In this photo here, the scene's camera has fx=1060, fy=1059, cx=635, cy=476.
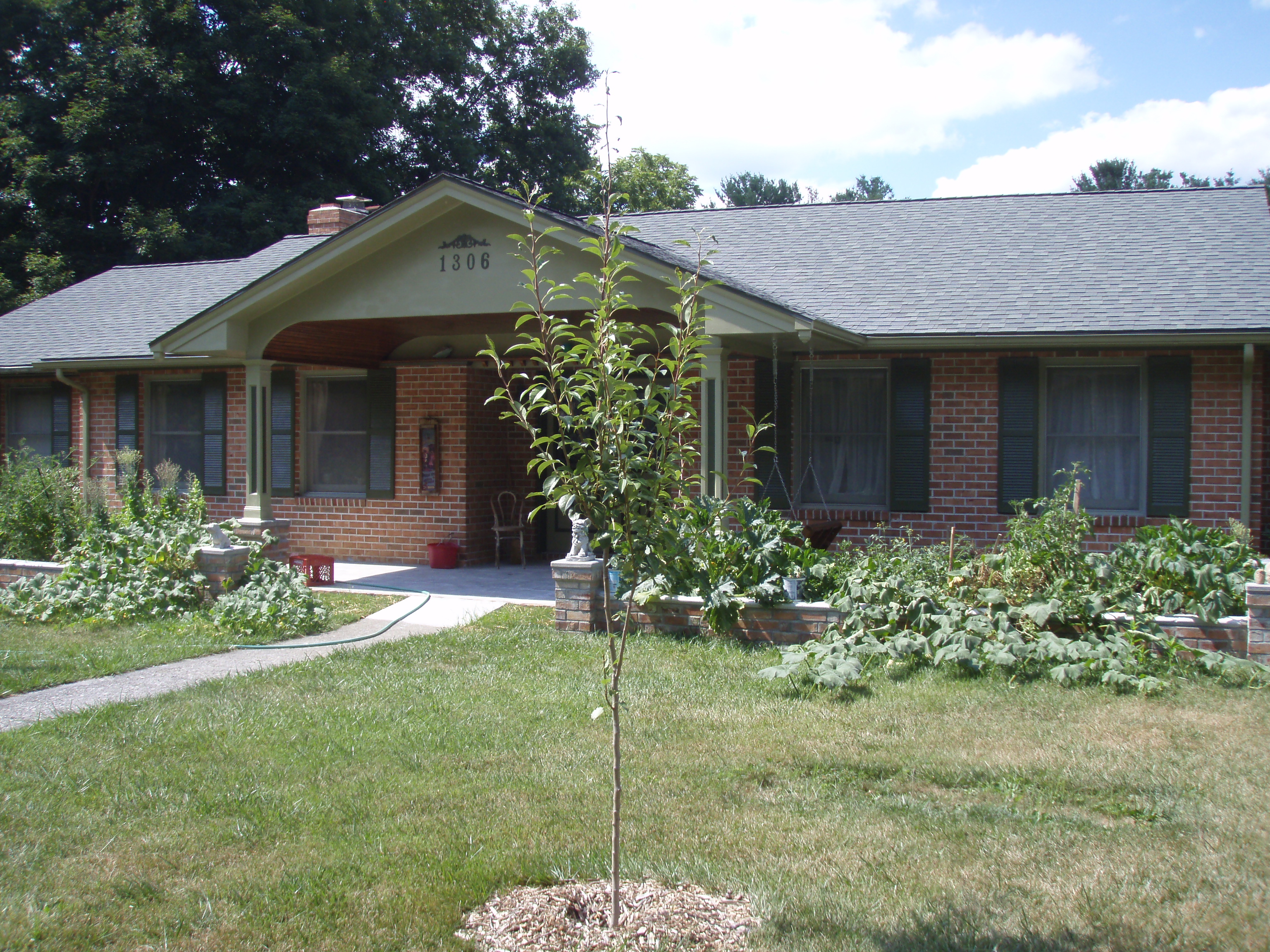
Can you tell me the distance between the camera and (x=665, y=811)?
4551mm

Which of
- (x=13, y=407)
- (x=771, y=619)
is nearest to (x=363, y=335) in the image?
(x=13, y=407)

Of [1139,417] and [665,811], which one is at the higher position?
[1139,417]

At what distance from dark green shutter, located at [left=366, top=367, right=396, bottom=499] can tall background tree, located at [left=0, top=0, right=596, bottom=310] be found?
1394 cm

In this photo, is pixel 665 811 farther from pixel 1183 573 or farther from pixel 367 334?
pixel 367 334

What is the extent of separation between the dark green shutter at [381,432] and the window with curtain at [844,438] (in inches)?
194

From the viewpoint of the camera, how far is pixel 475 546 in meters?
12.7

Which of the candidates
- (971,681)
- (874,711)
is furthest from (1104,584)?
(874,711)

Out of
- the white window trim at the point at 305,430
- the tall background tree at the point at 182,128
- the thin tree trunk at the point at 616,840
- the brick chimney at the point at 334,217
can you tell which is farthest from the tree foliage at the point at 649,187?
the thin tree trunk at the point at 616,840

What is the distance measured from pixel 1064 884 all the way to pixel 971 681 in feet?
8.99

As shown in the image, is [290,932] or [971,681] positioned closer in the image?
[290,932]

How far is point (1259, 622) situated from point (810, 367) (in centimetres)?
493

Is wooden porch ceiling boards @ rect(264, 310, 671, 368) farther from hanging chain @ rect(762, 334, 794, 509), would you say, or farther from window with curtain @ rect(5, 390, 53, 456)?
window with curtain @ rect(5, 390, 53, 456)

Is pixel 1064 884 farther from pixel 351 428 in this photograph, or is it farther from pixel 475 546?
pixel 351 428

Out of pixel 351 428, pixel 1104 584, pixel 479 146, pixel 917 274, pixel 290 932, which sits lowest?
pixel 290 932
